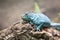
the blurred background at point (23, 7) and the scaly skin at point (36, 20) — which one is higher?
the blurred background at point (23, 7)

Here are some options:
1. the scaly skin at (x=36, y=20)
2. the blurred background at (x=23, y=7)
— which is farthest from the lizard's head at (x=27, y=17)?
the blurred background at (x=23, y=7)

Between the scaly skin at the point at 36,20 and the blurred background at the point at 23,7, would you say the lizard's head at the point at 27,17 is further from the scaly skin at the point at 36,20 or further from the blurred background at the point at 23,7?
the blurred background at the point at 23,7

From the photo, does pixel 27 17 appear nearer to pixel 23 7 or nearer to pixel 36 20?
pixel 36 20

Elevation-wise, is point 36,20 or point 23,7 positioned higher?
point 23,7

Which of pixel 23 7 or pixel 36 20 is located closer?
pixel 36 20

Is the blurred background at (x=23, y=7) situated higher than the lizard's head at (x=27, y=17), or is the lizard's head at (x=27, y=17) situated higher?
the blurred background at (x=23, y=7)

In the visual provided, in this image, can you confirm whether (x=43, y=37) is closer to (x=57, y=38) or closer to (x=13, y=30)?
(x=57, y=38)

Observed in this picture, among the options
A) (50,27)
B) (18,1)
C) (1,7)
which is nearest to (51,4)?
(18,1)

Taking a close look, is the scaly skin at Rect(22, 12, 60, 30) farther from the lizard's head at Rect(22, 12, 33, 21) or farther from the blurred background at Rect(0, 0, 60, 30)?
the blurred background at Rect(0, 0, 60, 30)

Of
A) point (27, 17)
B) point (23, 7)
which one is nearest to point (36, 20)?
point (27, 17)

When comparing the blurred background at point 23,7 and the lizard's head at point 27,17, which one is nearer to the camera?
the lizard's head at point 27,17

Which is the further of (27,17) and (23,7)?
(23,7)

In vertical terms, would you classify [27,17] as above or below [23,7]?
below
